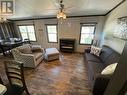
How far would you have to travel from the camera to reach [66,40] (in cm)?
574

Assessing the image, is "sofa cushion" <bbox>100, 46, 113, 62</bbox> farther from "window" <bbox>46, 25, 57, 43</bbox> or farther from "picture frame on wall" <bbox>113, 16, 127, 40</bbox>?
"window" <bbox>46, 25, 57, 43</bbox>

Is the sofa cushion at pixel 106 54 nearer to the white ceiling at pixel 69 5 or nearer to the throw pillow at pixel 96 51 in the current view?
the throw pillow at pixel 96 51

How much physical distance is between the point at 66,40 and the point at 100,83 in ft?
13.7

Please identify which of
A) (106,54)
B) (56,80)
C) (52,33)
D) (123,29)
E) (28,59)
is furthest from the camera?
(52,33)

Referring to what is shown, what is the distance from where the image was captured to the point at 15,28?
23.2 feet

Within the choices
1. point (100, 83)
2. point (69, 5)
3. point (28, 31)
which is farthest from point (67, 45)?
point (100, 83)

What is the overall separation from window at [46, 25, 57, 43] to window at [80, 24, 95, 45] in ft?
6.32

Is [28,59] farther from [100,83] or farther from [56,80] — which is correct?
[100,83]

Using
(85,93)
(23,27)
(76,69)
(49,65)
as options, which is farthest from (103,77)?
(23,27)

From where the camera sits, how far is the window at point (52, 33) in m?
6.19

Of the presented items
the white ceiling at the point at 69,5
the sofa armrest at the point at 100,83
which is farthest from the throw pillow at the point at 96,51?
the sofa armrest at the point at 100,83

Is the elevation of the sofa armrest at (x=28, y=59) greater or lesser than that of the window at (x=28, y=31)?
lesser

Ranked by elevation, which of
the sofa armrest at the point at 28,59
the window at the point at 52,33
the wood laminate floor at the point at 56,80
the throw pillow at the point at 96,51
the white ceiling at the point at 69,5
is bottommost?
the wood laminate floor at the point at 56,80

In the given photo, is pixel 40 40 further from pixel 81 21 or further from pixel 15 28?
pixel 81 21
